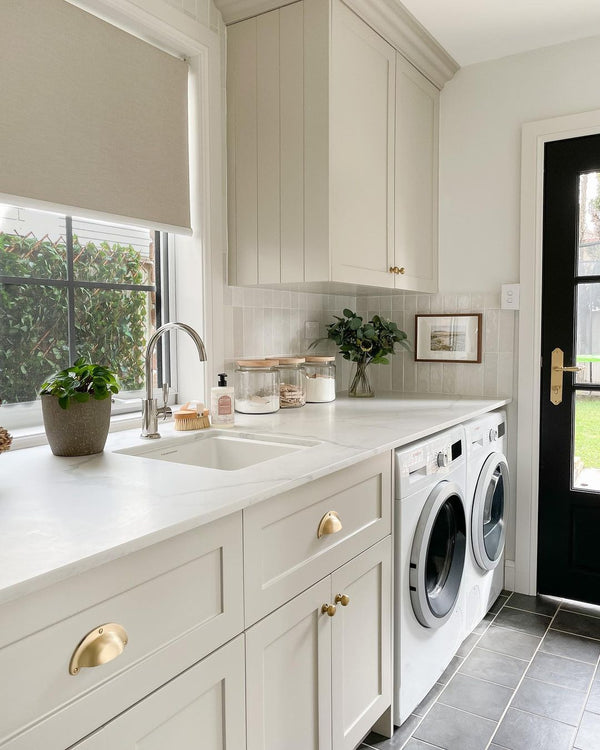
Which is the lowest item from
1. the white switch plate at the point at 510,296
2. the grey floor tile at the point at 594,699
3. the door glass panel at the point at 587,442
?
the grey floor tile at the point at 594,699

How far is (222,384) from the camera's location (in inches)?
79.0

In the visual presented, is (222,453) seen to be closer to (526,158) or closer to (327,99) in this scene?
(327,99)

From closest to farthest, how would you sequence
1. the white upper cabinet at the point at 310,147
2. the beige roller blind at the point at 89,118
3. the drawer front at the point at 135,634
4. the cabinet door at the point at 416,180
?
the drawer front at the point at 135,634
the beige roller blind at the point at 89,118
the white upper cabinet at the point at 310,147
the cabinet door at the point at 416,180

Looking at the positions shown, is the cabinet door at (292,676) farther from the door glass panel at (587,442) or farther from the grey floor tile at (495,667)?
the door glass panel at (587,442)

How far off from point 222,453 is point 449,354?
4.91 feet

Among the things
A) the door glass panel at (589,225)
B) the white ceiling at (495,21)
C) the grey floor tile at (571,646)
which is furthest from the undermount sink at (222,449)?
the door glass panel at (589,225)

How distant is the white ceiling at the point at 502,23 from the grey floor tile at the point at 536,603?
246cm

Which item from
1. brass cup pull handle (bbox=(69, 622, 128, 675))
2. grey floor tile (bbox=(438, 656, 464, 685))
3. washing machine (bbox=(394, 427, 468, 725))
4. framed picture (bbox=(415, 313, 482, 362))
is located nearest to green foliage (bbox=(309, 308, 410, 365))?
framed picture (bbox=(415, 313, 482, 362))

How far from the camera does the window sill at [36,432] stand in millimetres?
1652

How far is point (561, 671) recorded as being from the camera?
216 centimetres

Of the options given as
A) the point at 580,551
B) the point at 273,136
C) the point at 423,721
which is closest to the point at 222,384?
the point at 273,136

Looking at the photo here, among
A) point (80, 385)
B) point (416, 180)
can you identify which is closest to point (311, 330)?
point (416, 180)

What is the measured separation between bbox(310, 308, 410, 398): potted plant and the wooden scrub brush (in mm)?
917

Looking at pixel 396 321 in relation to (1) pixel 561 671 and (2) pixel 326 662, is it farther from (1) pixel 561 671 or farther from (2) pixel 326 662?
(2) pixel 326 662
